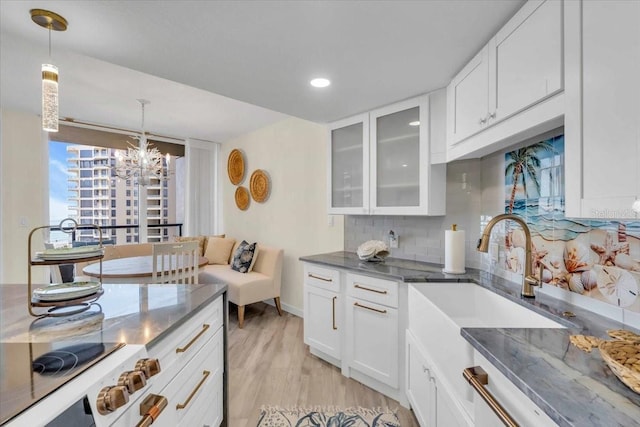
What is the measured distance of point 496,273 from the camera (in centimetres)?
191

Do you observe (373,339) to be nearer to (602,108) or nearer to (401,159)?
(401,159)

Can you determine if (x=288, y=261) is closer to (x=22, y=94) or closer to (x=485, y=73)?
(x=485, y=73)

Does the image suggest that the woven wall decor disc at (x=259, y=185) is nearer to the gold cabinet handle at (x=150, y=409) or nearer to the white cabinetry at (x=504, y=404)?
the gold cabinet handle at (x=150, y=409)

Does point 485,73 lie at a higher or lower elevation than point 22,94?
lower

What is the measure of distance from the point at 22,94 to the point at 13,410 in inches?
157

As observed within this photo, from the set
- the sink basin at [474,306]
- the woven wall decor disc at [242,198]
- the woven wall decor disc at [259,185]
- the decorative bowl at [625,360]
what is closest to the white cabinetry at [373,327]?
the sink basin at [474,306]

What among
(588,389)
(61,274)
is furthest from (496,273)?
(61,274)

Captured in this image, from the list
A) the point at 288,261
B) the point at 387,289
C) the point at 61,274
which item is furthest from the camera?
the point at 288,261

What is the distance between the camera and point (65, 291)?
116 centimetres

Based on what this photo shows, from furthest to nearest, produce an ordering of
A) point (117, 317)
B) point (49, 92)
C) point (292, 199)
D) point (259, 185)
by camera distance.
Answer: point (259, 185)
point (292, 199)
point (49, 92)
point (117, 317)

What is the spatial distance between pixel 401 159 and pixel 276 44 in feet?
4.18

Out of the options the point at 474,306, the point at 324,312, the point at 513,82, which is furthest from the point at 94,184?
the point at 513,82

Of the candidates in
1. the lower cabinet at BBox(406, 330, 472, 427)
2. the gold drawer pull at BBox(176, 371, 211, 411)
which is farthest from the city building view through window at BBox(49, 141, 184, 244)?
the lower cabinet at BBox(406, 330, 472, 427)

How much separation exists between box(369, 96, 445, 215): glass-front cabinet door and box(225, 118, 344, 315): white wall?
32.7 inches
